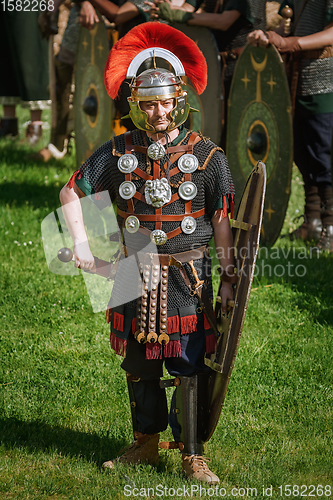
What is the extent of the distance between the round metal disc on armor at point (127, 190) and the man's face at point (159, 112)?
0.26 metres

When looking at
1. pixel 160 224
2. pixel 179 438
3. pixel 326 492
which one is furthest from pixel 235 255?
pixel 326 492

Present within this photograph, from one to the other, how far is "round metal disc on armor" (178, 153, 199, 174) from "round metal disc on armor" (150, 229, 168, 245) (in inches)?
10.9

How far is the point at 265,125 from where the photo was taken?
18.6 ft

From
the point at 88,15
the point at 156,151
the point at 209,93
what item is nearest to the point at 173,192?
the point at 156,151

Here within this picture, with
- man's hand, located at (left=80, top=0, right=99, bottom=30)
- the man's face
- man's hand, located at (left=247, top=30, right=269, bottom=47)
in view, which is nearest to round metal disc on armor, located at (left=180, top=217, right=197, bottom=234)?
the man's face

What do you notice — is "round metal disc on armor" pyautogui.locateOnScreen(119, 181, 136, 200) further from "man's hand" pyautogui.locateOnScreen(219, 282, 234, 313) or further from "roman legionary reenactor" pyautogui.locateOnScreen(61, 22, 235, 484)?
"man's hand" pyautogui.locateOnScreen(219, 282, 234, 313)

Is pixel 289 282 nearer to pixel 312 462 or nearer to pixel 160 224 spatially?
pixel 312 462

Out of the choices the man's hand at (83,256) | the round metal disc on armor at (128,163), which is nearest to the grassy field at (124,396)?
the man's hand at (83,256)

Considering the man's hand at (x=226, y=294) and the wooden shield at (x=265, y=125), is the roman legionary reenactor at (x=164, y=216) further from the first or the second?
the wooden shield at (x=265, y=125)

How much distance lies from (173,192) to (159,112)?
342 mm

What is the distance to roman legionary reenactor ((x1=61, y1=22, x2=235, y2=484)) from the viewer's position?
2.78 m

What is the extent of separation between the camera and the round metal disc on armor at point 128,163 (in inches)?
110

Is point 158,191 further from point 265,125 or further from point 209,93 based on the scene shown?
point 209,93

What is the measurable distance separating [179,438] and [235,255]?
0.90 m
